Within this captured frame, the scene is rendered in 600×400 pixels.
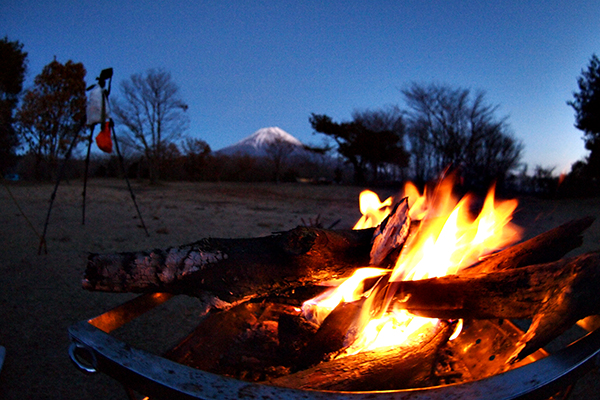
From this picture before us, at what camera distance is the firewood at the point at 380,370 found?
1148 mm

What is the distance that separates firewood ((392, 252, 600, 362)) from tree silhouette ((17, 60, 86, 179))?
66.1 ft

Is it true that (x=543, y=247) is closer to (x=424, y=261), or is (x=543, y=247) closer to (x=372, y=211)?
(x=424, y=261)

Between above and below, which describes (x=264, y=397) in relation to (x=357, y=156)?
below

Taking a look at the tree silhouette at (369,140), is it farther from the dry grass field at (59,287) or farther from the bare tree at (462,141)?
the dry grass field at (59,287)

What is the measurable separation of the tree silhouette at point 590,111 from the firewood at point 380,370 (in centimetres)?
1747

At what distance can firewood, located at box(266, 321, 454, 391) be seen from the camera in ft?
3.77

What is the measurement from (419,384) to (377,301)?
0.38 meters

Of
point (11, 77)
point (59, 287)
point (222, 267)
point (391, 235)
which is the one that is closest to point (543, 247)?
point (391, 235)

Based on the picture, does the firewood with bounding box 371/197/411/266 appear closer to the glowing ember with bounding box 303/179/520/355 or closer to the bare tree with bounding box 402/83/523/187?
the glowing ember with bounding box 303/179/520/355

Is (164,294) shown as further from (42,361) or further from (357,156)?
(357,156)

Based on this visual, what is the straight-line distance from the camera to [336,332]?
47.9 inches

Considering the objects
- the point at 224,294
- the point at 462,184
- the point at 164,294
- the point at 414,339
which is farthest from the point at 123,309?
the point at 462,184

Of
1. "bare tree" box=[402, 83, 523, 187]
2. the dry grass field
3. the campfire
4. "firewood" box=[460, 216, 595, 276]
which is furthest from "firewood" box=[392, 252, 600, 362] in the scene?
"bare tree" box=[402, 83, 523, 187]

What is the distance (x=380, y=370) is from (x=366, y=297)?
261mm
